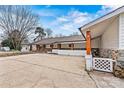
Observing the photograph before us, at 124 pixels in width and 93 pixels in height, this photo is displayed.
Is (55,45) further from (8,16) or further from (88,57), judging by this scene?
(88,57)

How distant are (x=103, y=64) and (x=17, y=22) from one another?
2508 cm

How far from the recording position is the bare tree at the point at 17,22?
86.6 ft

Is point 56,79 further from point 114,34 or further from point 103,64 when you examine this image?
point 114,34

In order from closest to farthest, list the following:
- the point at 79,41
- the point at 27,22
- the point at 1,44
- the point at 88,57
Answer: the point at 88,57
the point at 79,41
the point at 27,22
the point at 1,44

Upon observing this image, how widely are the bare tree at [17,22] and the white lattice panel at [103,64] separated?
2333cm

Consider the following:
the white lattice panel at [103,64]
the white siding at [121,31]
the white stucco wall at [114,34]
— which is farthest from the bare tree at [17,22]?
the white siding at [121,31]

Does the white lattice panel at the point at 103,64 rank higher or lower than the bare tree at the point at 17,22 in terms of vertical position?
lower

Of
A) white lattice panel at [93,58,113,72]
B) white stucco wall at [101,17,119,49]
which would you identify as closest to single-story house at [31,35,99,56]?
white stucco wall at [101,17,119,49]

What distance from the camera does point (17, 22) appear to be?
2792 cm

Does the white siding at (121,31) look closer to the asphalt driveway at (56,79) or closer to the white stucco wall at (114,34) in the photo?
the white stucco wall at (114,34)

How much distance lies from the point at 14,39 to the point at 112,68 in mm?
26935

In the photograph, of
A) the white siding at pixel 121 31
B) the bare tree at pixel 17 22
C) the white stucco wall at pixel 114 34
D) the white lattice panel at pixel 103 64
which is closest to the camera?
the white siding at pixel 121 31
